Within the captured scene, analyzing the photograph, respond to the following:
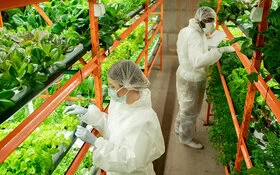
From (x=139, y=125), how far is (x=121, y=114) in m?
0.28

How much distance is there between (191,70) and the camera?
413 centimetres

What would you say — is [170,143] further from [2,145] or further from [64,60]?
[2,145]

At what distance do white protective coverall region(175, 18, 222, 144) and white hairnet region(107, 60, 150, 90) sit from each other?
1.59 metres

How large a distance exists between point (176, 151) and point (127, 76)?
2.43 meters

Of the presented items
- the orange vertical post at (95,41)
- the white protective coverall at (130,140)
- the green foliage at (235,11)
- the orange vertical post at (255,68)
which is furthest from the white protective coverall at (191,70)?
the orange vertical post at (95,41)

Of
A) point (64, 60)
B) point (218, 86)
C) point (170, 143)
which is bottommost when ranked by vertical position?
point (170, 143)

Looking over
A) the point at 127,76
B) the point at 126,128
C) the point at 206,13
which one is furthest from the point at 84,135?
the point at 206,13

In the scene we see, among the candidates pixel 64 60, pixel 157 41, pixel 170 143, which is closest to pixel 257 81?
pixel 64 60

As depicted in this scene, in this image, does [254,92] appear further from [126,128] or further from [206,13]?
[206,13]

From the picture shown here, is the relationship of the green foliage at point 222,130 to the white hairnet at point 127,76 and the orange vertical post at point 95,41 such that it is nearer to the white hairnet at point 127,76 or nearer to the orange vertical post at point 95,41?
the white hairnet at point 127,76

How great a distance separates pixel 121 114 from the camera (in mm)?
2490

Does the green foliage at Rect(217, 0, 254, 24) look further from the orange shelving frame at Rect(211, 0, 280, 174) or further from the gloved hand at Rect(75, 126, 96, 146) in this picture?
the gloved hand at Rect(75, 126, 96, 146)

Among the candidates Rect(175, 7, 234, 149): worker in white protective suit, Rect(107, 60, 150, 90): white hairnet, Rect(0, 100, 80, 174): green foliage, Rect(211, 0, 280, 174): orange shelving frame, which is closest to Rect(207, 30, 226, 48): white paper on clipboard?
Rect(175, 7, 234, 149): worker in white protective suit

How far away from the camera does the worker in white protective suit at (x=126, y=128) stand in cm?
219
